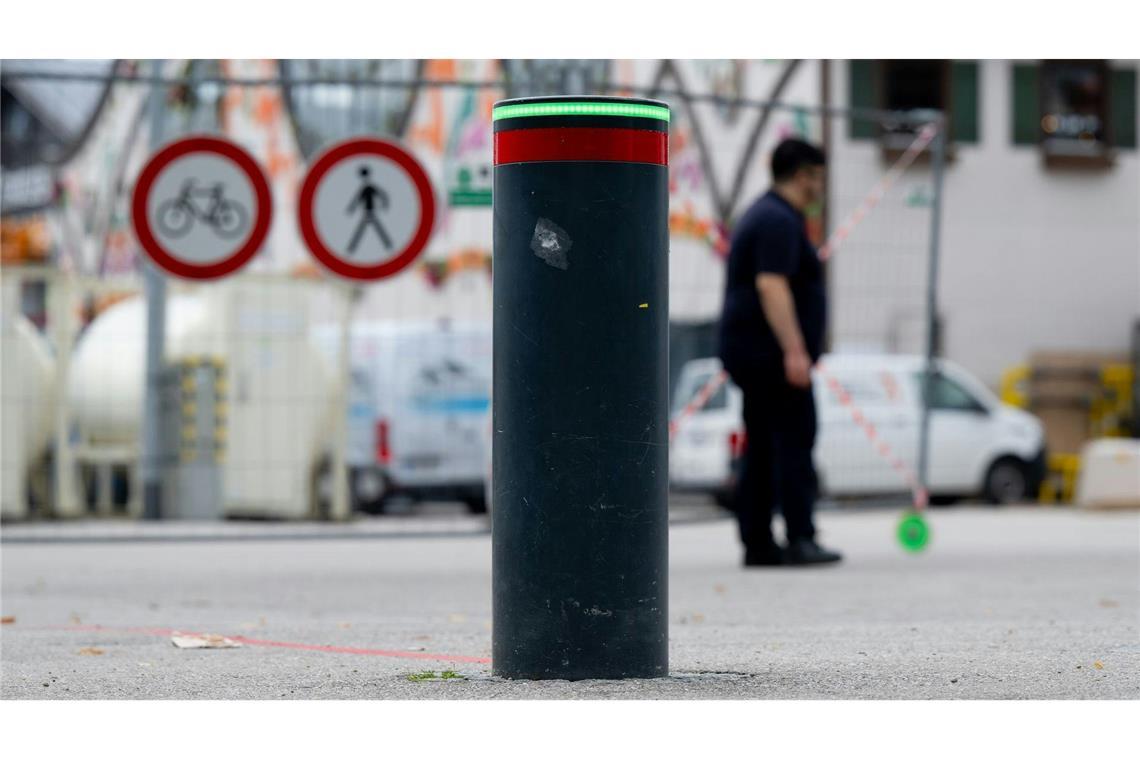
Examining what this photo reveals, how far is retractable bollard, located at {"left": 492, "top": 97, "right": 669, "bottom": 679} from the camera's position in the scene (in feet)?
18.3

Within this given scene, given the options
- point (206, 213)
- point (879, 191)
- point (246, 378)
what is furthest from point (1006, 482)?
point (206, 213)

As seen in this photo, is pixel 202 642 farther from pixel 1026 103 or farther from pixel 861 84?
pixel 1026 103

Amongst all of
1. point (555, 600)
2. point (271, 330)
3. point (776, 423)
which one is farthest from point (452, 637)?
point (271, 330)

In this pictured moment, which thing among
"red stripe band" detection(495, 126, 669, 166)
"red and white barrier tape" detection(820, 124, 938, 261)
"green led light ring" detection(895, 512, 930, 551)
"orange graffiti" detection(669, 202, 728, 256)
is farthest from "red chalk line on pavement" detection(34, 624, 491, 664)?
"orange graffiti" detection(669, 202, 728, 256)

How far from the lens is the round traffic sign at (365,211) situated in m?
11.9

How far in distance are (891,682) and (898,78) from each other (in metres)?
24.4

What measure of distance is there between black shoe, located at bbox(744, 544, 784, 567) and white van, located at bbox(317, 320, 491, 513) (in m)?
4.80

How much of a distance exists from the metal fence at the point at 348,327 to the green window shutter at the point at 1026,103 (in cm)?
1275

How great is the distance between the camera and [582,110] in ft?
18.5

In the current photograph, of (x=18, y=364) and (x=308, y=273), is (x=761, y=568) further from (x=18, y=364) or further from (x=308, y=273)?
(x=18, y=364)

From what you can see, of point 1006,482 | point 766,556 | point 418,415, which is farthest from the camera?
point 1006,482

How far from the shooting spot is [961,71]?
29.6m

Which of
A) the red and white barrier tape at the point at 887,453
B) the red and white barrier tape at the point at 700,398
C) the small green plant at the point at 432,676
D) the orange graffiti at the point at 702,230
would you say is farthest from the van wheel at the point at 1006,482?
the small green plant at the point at 432,676

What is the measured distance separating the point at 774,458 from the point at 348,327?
20.2 ft
